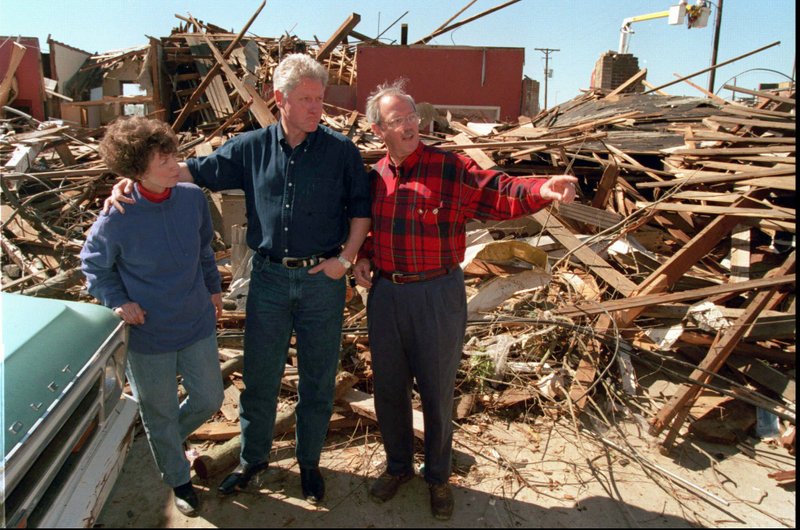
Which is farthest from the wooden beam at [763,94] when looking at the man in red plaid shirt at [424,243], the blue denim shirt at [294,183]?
the blue denim shirt at [294,183]

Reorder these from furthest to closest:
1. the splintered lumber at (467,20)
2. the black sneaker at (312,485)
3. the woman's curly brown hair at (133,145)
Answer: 1. the splintered lumber at (467,20)
2. the black sneaker at (312,485)
3. the woman's curly brown hair at (133,145)

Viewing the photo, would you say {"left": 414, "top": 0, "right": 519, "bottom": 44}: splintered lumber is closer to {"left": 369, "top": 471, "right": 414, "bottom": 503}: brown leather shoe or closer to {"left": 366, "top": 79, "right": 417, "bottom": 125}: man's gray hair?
{"left": 366, "top": 79, "right": 417, "bottom": 125}: man's gray hair

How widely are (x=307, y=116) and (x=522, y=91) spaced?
1431 centimetres

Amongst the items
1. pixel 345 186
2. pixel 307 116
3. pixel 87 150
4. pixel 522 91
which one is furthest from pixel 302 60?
pixel 522 91

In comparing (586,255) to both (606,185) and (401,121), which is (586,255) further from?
(401,121)

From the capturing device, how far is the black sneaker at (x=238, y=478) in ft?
10.2

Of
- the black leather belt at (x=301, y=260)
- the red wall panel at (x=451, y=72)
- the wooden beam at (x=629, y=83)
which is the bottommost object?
the black leather belt at (x=301, y=260)

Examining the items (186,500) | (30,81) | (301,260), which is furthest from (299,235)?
(30,81)

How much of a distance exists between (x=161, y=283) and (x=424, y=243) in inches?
50.4

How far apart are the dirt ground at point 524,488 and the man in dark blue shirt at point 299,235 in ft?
0.68

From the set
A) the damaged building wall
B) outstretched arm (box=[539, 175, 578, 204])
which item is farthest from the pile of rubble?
the damaged building wall

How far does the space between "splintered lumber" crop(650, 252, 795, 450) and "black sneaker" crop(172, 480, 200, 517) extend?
115 inches

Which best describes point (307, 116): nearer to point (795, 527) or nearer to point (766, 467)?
point (795, 527)

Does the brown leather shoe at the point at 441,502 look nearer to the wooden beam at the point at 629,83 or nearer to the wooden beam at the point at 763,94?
the wooden beam at the point at 763,94
